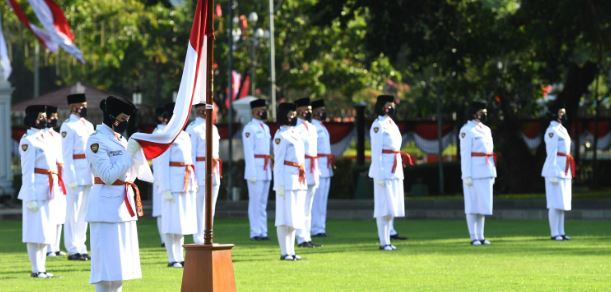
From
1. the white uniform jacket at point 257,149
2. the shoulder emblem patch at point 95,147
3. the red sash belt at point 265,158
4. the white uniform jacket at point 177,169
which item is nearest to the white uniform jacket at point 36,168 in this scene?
the white uniform jacket at point 177,169

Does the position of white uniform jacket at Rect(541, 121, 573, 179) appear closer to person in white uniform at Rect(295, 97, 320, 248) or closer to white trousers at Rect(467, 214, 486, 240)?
white trousers at Rect(467, 214, 486, 240)

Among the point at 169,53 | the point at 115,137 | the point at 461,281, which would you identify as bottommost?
the point at 461,281

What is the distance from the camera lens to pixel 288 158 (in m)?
21.8

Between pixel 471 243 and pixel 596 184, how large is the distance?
1748 cm

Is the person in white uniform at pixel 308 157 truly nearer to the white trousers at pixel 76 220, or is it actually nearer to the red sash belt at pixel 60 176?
the white trousers at pixel 76 220

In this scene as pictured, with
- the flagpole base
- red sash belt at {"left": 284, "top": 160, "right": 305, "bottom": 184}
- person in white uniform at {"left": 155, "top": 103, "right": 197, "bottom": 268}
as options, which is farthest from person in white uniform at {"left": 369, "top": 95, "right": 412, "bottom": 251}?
the flagpole base

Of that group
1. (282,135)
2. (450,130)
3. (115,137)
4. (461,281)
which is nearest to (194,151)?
(282,135)

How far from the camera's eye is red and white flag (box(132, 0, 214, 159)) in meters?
13.7

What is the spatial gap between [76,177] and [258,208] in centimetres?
460

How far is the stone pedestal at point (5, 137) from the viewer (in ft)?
118

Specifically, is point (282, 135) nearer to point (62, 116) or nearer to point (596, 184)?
point (596, 184)

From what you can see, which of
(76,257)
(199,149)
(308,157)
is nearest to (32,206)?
(76,257)

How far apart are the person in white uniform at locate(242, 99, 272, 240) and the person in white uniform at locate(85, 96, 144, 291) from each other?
10702 mm

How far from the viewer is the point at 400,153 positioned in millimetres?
23828
